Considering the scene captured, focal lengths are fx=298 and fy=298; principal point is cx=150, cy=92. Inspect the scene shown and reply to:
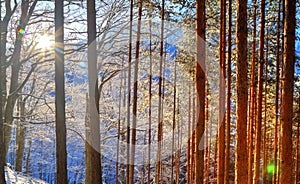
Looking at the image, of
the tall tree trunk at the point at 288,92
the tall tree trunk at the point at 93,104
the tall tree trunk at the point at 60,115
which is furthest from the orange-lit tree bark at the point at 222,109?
the tall tree trunk at the point at 60,115

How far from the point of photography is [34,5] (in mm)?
10914

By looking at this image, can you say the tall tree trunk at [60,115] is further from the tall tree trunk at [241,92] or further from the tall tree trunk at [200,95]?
the tall tree trunk at [241,92]

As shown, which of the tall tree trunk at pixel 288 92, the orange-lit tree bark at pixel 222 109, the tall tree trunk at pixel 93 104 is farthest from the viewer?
the orange-lit tree bark at pixel 222 109

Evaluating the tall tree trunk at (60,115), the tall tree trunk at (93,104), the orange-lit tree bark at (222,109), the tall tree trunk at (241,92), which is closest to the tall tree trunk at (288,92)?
the tall tree trunk at (241,92)

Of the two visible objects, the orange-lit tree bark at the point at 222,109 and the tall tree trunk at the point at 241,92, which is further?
the orange-lit tree bark at the point at 222,109

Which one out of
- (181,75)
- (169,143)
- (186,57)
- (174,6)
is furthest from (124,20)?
(169,143)

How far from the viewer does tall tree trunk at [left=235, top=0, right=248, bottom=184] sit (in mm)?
6539

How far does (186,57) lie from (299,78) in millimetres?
4734

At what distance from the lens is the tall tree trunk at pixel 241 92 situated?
6539mm

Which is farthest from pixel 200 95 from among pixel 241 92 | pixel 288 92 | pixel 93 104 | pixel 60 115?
pixel 60 115

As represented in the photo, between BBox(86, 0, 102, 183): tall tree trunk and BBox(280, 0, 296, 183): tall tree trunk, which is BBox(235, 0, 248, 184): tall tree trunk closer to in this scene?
BBox(280, 0, 296, 183): tall tree trunk

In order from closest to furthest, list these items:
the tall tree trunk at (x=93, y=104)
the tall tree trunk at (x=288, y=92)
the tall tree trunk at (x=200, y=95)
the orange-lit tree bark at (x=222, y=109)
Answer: the tall tree trunk at (x=288, y=92) < the tall tree trunk at (x=200, y=95) < the tall tree trunk at (x=93, y=104) < the orange-lit tree bark at (x=222, y=109)

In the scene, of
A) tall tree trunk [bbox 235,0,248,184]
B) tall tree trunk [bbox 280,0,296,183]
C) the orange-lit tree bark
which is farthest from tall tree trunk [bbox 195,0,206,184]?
the orange-lit tree bark

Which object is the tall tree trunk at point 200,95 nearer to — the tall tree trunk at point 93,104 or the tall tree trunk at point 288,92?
the tall tree trunk at point 288,92
